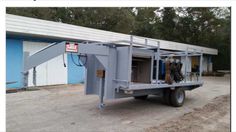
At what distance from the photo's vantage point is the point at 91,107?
7.36m

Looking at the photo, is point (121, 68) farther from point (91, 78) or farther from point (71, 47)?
point (71, 47)

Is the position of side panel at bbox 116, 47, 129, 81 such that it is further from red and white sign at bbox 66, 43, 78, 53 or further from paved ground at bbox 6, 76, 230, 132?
red and white sign at bbox 66, 43, 78, 53

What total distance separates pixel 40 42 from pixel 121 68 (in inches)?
322

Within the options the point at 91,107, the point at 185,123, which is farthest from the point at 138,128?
the point at 91,107

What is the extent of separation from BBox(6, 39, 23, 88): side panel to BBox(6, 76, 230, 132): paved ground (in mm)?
2816

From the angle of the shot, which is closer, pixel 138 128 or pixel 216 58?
pixel 138 128

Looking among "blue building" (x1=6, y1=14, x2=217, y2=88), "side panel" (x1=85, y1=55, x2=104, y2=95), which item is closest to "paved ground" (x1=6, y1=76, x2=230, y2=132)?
"side panel" (x1=85, y1=55, x2=104, y2=95)

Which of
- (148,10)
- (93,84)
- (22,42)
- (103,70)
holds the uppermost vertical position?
(148,10)

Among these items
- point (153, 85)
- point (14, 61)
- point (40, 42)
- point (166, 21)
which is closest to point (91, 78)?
point (153, 85)

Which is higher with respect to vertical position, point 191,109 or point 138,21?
point 138,21

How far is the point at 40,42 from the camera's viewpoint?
12.5 m

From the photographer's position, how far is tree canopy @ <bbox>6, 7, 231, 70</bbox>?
2717 cm

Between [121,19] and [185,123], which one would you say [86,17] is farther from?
[185,123]

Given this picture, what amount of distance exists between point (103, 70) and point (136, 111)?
1.90 metres
